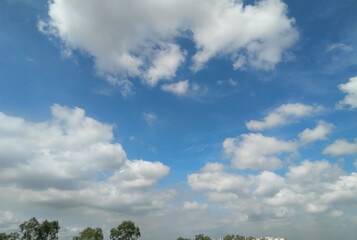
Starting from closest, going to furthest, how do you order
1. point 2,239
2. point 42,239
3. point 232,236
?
point 2,239 < point 42,239 < point 232,236

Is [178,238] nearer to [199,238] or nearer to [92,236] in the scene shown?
[199,238]

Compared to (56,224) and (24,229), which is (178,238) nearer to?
(56,224)

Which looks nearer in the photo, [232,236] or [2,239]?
[2,239]

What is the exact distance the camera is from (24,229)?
→ 102250 mm

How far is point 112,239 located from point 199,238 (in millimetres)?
57383

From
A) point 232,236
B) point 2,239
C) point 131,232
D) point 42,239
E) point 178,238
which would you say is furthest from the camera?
point 232,236

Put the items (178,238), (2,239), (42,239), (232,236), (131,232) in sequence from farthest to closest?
(232,236) → (178,238) → (131,232) → (42,239) → (2,239)

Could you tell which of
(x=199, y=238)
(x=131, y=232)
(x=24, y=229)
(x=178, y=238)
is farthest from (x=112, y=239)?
(x=199, y=238)

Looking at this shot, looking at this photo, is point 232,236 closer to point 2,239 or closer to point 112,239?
point 112,239

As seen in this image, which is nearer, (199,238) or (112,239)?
(112,239)

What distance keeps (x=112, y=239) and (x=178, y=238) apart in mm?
46524

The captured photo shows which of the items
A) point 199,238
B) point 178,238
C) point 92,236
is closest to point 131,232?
point 92,236

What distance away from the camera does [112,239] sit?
4473 inches

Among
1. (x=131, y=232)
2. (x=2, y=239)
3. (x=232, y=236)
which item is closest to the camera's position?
(x=2, y=239)
